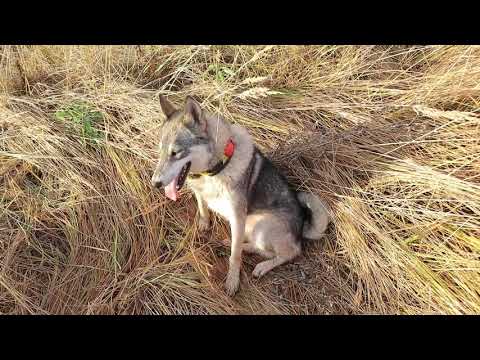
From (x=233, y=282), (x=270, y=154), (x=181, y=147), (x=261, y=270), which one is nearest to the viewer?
(x=181, y=147)

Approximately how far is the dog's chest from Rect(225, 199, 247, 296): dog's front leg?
0.05 m

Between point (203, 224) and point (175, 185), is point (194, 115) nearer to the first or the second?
point (175, 185)

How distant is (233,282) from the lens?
3139 millimetres

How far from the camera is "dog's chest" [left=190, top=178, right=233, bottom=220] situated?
3004mm

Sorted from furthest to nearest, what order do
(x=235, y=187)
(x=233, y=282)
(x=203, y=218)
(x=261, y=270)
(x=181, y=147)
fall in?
(x=203, y=218) < (x=261, y=270) < (x=233, y=282) < (x=235, y=187) < (x=181, y=147)

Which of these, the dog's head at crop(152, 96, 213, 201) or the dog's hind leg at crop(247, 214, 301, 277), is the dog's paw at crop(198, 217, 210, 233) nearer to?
the dog's hind leg at crop(247, 214, 301, 277)

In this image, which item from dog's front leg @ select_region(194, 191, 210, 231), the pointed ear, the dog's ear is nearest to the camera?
the dog's ear

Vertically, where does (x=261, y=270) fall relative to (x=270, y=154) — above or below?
below

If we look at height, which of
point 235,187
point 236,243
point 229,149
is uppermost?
point 229,149

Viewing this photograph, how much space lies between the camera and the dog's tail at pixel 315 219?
3.31 metres

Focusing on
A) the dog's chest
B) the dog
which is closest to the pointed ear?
the dog

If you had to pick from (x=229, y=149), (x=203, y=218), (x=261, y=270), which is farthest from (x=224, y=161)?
(x=261, y=270)

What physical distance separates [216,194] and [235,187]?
0.15 meters

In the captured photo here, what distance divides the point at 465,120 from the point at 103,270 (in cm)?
310
